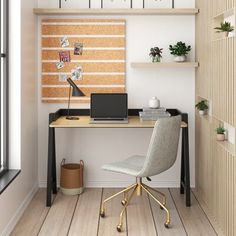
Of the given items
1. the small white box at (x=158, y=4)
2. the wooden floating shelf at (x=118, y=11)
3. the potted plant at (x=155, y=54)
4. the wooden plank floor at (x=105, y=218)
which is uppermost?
the small white box at (x=158, y=4)

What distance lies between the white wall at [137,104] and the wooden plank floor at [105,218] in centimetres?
34

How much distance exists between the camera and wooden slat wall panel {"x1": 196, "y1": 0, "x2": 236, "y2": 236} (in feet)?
11.0

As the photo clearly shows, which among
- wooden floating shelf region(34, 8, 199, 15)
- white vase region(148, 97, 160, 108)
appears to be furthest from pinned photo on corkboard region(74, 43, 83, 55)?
white vase region(148, 97, 160, 108)

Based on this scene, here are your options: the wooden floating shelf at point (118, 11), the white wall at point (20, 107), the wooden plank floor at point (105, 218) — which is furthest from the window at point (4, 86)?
the wooden floating shelf at point (118, 11)

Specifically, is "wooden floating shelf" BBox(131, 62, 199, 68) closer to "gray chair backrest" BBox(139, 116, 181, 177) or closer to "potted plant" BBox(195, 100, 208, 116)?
"potted plant" BBox(195, 100, 208, 116)

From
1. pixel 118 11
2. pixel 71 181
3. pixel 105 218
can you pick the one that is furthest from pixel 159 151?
pixel 118 11

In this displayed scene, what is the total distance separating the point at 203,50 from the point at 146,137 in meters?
1.08

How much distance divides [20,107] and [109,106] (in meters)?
0.85

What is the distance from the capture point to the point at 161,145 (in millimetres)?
3846

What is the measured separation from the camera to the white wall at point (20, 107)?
3961 millimetres

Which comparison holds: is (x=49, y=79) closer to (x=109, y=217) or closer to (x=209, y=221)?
(x=109, y=217)

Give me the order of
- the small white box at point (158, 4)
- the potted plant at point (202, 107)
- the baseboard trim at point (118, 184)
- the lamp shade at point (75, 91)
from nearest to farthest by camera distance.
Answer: the potted plant at point (202, 107) < the lamp shade at point (75, 91) < the small white box at point (158, 4) < the baseboard trim at point (118, 184)

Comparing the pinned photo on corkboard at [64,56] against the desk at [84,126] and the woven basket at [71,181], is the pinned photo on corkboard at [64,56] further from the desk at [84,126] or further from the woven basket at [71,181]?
A: the woven basket at [71,181]

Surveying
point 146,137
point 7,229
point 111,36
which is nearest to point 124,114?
point 146,137
